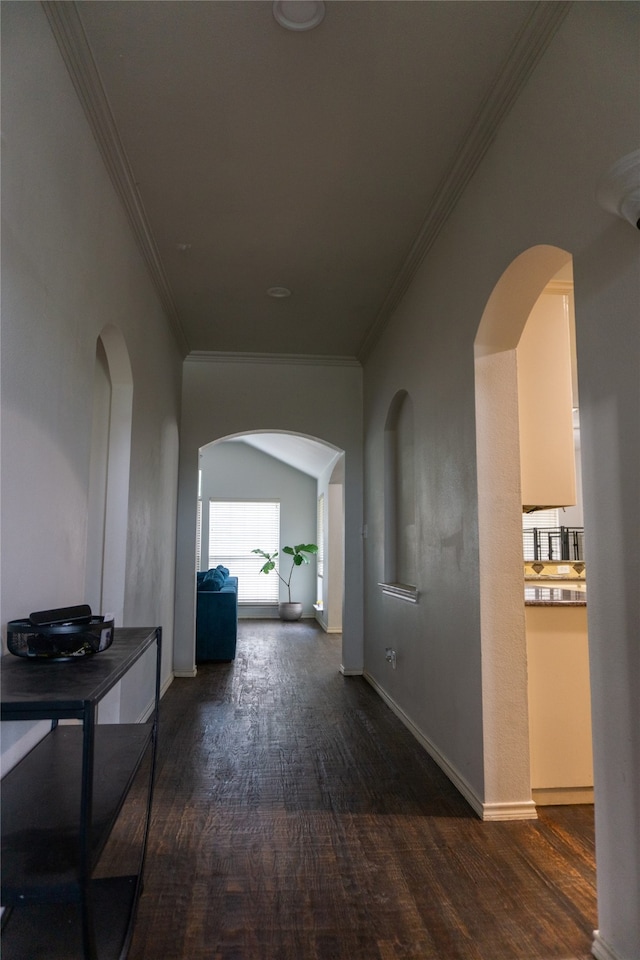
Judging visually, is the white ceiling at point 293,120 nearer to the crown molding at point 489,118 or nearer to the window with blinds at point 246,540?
the crown molding at point 489,118

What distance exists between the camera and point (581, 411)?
1858 mm

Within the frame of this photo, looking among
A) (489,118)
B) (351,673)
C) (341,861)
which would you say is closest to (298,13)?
(489,118)

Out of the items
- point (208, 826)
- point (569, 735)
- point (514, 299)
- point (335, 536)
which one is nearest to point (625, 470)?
point (514, 299)

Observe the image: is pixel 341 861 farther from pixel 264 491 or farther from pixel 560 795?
pixel 264 491

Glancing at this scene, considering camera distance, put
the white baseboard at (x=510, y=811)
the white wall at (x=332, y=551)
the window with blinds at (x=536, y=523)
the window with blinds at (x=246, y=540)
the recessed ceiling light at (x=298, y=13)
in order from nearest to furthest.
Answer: the recessed ceiling light at (x=298, y=13) < the white baseboard at (x=510, y=811) < the window with blinds at (x=536, y=523) < the white wall at (x=332, y=551) < the window with blinds at (x=246, y=540)

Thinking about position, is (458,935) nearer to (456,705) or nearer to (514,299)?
(456,705)

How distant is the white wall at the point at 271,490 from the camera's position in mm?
10766

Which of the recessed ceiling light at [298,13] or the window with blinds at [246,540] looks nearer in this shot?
the recessed ceiling light at [298,13]

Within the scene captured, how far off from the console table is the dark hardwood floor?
0.58 feet

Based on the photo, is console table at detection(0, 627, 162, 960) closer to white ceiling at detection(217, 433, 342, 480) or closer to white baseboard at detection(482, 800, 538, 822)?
white baseboard at detection(482, 800, 538, 822)

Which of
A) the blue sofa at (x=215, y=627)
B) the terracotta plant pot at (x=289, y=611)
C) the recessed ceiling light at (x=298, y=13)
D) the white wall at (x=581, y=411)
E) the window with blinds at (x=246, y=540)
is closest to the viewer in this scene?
the white wall at (x=581, y=411)

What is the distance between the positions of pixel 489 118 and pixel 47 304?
1875mm

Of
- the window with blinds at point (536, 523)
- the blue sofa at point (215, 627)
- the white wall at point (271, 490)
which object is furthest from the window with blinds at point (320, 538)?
the blue sofa at point (215, 627)

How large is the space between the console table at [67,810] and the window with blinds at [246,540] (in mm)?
8537
